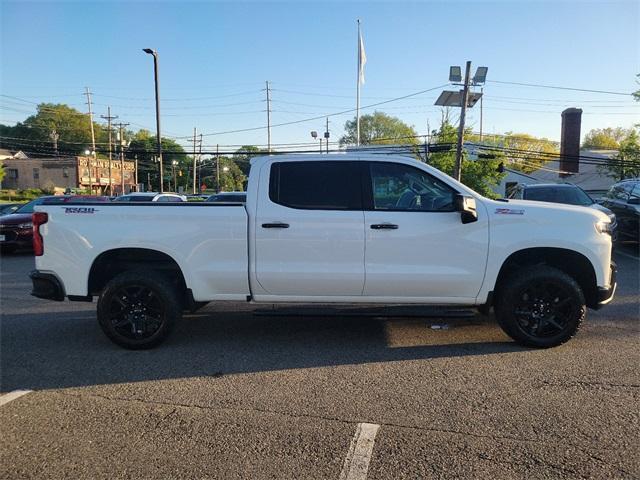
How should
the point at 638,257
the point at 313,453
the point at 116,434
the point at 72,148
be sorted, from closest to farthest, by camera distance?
the point at 313,453 < the point at 116,434 < the point at 638,257 < the point at 72,148

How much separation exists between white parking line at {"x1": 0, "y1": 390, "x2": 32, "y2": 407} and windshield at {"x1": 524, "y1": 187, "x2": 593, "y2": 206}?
11.2 metres

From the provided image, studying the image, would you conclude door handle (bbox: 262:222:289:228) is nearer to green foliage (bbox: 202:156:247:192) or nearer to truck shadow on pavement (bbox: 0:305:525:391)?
truck shadow on pavement (bbox: 0:305:525:391)

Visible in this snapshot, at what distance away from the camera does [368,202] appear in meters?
5.04

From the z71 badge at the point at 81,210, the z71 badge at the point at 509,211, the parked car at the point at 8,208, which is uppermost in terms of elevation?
the z71 badge at the point at 509,211

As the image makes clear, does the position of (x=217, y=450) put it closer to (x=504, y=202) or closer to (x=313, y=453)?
(x=313, y=453)

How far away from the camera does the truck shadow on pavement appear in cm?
462

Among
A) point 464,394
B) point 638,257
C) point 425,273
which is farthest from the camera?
point 638,257

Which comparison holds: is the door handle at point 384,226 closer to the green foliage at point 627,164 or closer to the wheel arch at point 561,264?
the wheel arch at point 561,264

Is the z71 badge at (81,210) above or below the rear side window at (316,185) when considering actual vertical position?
below

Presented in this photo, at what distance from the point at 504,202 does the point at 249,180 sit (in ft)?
8.74

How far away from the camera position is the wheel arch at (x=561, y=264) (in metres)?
5.06

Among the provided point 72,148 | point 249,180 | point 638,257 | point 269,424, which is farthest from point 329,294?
point 72,148

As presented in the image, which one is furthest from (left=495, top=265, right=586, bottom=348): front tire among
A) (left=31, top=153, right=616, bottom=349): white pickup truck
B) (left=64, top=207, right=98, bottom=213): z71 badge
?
(left=64, top=207, right=98, bottom=213): z71 badge

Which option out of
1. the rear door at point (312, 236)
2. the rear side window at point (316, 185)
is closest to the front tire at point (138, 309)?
the rear door at point (312, 236)
